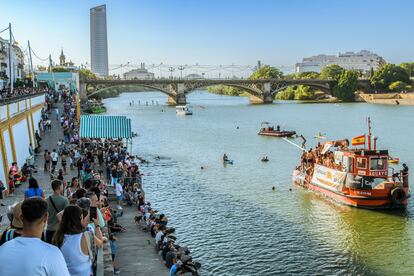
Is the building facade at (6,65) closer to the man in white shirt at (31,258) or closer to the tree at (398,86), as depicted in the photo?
the man in white shirt at (31,258)

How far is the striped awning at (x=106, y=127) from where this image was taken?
30406mm

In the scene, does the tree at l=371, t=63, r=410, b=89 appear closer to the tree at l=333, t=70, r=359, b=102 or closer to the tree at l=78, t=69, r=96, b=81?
the tree at l=333, t=70, r=359, b=102

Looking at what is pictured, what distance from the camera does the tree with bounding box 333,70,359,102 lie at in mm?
129750

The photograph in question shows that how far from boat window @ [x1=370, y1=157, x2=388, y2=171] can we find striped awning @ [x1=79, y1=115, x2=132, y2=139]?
13610mm

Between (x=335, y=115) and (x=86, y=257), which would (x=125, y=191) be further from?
(x=335, y=115)

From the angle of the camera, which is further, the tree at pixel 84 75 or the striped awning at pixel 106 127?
the tree at pixel 84 75

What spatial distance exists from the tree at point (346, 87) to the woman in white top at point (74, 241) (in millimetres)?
129110

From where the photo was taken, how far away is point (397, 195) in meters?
24.3

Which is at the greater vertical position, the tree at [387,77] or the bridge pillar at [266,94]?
the tree at [387,77]

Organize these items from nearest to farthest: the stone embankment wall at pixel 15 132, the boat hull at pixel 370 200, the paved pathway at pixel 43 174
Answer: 1. the paved pathway at pixel 43 174
2. the stone embankment wall at pixel 15 132
3. the boat hull at pixel 370 200

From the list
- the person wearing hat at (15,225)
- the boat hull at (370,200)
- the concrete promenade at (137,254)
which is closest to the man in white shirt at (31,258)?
the person wearing hat at (15,225)

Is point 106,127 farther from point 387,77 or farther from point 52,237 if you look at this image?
point 387,77

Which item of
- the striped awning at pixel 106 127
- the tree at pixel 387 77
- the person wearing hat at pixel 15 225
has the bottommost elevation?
the striped awning at pixel 106 127

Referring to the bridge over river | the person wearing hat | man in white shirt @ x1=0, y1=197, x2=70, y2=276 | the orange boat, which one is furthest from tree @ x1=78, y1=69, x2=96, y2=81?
man in white shirt @ x1=0, y1=197, x2=70, y2=276
